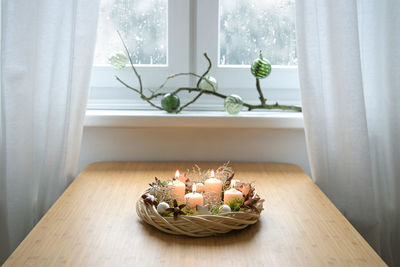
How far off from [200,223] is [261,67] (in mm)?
759

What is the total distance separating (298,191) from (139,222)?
46cm

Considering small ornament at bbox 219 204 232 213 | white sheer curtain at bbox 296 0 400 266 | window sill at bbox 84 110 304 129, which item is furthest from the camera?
window sill at bbox 84 110 304 129

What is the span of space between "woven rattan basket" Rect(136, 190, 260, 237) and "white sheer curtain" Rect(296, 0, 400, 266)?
1.68 ft

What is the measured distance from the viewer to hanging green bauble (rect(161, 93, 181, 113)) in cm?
156

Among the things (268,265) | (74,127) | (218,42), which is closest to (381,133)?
(218,42)

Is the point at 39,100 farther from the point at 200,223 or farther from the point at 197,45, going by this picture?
the point at 200,223

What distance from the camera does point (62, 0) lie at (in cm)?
137

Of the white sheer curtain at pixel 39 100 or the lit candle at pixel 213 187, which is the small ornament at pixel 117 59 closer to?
the white sheer curtain at pixel 39 100

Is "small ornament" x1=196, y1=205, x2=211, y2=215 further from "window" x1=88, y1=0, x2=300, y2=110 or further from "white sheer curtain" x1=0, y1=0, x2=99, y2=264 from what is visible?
"window" x1=88, y1=0, x2=300, y2=110

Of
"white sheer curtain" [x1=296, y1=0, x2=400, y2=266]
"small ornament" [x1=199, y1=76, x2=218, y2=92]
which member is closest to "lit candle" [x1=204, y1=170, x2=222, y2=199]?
"white sheer curtain" [x1=296, y1=0, x2=400, y2=266]

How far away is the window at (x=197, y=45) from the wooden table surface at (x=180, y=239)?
51 centimetres

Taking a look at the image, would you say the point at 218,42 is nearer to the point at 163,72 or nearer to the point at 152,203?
the point at 163,72

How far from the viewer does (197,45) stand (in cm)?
167

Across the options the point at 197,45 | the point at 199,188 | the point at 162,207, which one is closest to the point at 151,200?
the point at 162,207
